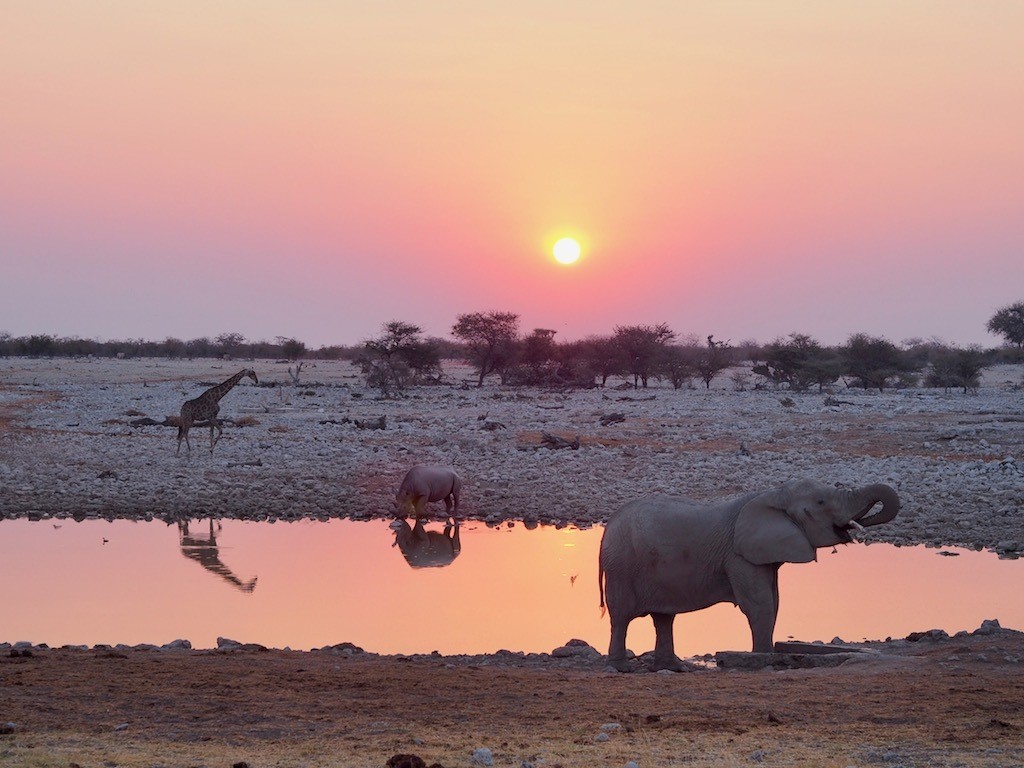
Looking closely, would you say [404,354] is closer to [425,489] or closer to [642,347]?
[642,347]

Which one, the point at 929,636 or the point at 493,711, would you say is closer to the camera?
the point at 493,711

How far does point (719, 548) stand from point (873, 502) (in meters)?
1.48

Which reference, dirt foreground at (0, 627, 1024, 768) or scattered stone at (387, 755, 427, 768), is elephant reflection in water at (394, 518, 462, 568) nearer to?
dirt foreground at (0, 627, 1024, 768)

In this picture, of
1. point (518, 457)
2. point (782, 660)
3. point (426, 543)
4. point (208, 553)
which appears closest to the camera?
point (782, 660)

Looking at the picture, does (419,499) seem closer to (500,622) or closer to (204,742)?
(500,622)

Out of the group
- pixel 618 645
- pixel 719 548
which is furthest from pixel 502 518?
pixel 719 548

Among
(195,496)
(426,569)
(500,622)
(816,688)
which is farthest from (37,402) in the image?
(816,688)

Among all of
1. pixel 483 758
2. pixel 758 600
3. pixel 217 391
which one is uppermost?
pixel 217 391

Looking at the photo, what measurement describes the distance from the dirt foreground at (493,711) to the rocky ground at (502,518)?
3cm

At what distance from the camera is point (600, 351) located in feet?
216

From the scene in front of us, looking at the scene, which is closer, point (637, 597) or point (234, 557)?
point (637, 597)

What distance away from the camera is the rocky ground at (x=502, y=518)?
727cm

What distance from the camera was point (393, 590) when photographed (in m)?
16.2

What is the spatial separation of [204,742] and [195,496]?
1570 cm
